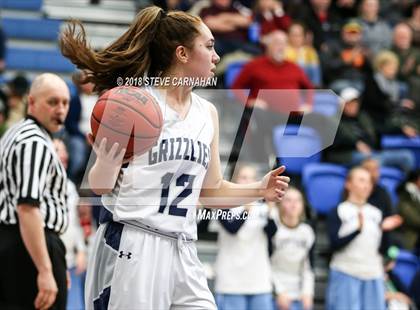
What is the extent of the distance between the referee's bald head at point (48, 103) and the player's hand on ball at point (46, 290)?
840mm

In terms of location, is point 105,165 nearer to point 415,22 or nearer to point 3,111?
point 3,111

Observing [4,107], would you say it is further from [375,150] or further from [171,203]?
[171,203]

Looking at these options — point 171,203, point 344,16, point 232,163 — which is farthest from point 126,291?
point 344,16

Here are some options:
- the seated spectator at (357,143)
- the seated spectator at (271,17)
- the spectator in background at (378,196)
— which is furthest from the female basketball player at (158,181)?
the seated spectator at (271,17)

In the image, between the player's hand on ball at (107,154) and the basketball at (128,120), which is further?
the basketball at (128,120)

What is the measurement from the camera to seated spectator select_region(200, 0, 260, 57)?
429 inches

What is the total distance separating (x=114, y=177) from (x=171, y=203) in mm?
260

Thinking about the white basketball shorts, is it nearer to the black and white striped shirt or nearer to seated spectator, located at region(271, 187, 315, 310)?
the black and white striped shirt

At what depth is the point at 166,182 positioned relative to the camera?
4008 millimetres

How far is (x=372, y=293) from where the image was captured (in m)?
8.21

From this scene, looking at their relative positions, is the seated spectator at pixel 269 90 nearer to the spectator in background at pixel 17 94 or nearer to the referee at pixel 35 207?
the spectator in background at pixel 17 94

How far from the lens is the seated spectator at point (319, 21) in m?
11.9

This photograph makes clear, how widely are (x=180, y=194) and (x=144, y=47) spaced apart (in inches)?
25.8

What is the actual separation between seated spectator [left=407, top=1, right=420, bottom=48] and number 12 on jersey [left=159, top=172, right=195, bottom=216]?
897cm
